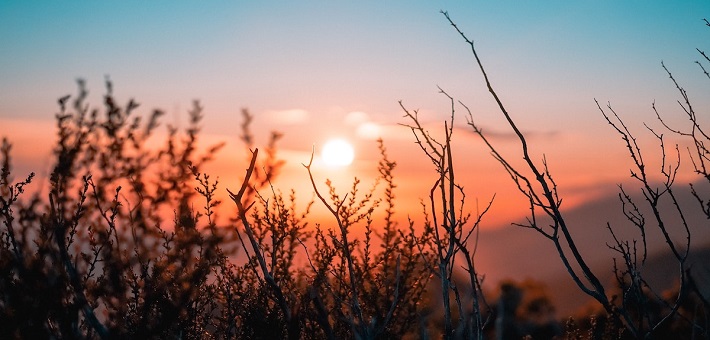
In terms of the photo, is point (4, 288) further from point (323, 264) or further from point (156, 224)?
point (323, 264)

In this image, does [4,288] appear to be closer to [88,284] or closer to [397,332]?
[88,284]

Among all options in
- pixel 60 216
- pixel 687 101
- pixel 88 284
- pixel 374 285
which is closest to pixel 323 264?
pixel 374 285

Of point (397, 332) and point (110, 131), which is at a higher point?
point (110, 131)

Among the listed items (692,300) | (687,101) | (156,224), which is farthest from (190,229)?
(692,300)

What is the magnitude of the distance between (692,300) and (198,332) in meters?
11.7

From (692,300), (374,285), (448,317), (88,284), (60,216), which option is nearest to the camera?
(448,317)

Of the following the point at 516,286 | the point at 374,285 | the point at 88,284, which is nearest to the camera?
the point at 88,284

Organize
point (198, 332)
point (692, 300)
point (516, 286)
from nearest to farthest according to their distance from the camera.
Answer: point (198, 332) → point (692, 300) → point (516, 286)

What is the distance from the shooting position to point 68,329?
9.76 feet

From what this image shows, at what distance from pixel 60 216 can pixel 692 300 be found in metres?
13.5

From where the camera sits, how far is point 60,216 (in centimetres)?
334

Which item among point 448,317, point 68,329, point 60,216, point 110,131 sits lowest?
point 448,317

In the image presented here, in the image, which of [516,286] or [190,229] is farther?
[516,286]

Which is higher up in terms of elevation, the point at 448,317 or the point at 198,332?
the point at 198,332
